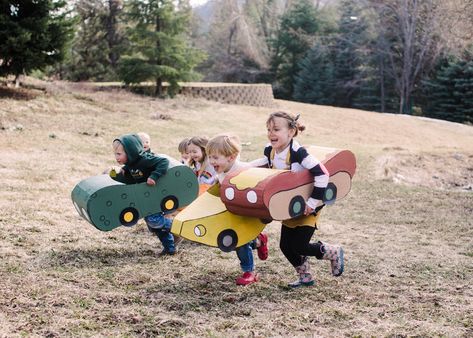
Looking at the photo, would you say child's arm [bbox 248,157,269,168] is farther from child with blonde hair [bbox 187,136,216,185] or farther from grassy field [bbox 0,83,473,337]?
child with blonde hair [bbox 187,136,216,185]

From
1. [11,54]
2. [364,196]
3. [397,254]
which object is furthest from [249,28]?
[397,254]

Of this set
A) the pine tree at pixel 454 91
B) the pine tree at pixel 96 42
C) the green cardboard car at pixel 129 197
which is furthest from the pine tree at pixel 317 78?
the green cardboard car at pixel 129 197

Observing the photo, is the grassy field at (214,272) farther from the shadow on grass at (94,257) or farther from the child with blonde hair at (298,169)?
the child with blonde hair at (298,169)

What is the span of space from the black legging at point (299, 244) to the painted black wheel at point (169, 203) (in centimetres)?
119

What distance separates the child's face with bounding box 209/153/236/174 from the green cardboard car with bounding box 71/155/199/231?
2.27 feet

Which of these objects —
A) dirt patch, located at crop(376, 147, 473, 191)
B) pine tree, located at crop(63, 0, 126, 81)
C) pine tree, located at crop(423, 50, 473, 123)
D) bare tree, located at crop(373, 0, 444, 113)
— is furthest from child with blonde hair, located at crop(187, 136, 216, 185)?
bare tree, located at crop(373, 0, 444, 113)

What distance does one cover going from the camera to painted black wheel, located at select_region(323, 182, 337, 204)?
Answer: 397 cm

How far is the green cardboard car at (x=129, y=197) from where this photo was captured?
4.36m

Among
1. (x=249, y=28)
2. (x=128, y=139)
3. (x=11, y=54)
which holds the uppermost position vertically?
(x=249, y=28)

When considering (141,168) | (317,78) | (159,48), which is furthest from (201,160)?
(317,78)

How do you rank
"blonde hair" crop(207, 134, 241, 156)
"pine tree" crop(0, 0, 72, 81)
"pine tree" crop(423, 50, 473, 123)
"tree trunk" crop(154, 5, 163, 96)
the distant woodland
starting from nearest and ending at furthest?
"blonde hair" crop(207, 134, 241, 156) → "pine tree" crop(0, 0, 72, 81) → "tree trunk" crop(154, 5, 163, 96) → the distant woodland → "pine tree" crop(423, 50, 473, 123)

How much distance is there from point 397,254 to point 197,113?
11.6 m

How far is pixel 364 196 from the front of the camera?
27.4 feet

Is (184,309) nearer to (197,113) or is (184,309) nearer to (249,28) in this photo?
(197,113)
